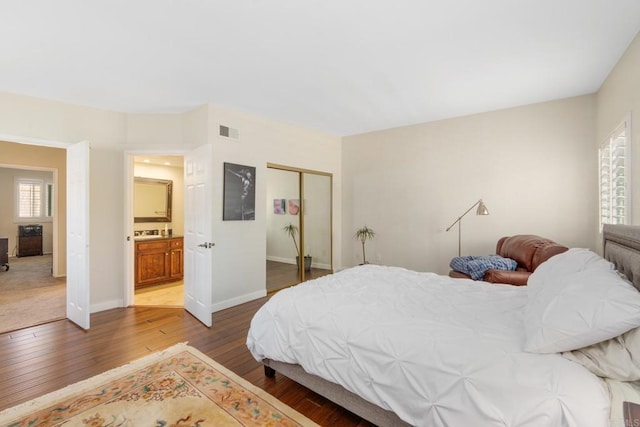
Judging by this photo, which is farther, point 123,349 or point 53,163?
point 53,163

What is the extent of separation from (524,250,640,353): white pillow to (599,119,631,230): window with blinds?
1573mm

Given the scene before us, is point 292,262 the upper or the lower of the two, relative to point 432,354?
lower

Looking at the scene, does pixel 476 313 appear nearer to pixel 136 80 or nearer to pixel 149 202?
pixel 136 80

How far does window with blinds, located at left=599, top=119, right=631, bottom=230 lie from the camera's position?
255 centimetres

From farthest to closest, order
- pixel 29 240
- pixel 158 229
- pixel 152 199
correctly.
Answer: pixel 29 240 → pixel 158 229 → pixel 152 199

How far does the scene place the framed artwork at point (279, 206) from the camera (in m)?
4.73

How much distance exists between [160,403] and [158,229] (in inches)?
175

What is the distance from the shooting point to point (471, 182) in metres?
4.29

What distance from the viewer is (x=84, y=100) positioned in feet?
11.5

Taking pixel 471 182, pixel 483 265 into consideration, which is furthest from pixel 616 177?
pixel 471 182

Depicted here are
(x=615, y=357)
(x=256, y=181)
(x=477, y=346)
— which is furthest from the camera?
(x=256, y=181)

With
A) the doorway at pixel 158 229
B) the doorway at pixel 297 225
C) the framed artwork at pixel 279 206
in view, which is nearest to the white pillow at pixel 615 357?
the doorway at pixel 297 225

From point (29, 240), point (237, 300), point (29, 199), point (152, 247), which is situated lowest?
point (237, 300)

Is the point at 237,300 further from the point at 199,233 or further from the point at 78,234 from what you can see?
the point at 78,234
